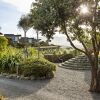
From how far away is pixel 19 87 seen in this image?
15.3 meters

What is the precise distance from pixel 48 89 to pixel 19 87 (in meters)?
1.55

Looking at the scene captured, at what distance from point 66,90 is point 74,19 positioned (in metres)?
3.57

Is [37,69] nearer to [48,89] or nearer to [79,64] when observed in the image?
[48,89]

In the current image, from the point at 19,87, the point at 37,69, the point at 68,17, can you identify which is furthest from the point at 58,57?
the point at 68,17

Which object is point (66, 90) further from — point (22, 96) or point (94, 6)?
point (94, 6)

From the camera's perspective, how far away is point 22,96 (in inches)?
523

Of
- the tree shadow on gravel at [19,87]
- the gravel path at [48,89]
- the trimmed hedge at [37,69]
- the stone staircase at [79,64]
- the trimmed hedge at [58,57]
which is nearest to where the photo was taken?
the gravel path at [48,89]

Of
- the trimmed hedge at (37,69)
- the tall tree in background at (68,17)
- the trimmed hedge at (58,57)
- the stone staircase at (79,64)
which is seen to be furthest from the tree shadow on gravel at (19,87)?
the trimmed hedge at (58,57)

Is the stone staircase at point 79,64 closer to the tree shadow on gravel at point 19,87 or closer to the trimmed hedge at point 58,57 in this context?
the trimmed hedge at point 58,57

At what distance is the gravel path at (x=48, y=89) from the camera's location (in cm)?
1313

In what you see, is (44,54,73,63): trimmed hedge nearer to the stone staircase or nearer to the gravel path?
the stone staircase

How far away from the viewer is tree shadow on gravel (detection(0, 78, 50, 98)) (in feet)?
45.3

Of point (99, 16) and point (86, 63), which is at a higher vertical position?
point (99, 16)

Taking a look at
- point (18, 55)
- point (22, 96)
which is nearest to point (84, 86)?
point (22, 96)
